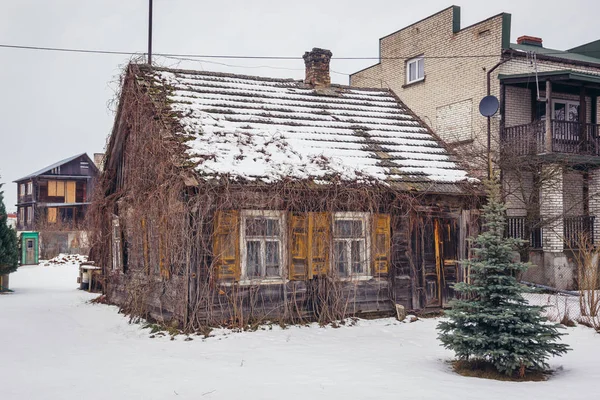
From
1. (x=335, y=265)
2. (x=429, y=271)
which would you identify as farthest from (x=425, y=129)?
(x=335, y=265)

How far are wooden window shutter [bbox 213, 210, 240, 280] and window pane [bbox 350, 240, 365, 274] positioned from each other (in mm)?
2513

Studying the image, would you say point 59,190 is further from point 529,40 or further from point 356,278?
point 356,278

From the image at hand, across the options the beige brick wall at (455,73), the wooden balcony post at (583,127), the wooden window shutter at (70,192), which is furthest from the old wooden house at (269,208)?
the wooden window shutter at (70,192)

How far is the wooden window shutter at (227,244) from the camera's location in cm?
1177

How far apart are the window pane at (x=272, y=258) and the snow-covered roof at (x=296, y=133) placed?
135cm

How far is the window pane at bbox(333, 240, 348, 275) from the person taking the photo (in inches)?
505

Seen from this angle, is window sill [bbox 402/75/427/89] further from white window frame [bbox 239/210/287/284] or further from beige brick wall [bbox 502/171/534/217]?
white window frame [bbox 239/210/287/284]

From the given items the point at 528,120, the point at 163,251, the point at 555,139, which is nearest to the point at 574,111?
the point at 528,120

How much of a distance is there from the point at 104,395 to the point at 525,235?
55.7 feet

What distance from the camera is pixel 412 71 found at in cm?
2747

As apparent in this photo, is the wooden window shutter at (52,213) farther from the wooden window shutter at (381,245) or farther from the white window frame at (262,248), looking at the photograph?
the wooden window shutter at (381,245)

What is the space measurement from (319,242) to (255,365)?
4.05 m

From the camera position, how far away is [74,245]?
4194 cm

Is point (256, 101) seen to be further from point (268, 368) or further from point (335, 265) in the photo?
point (268, 368)
